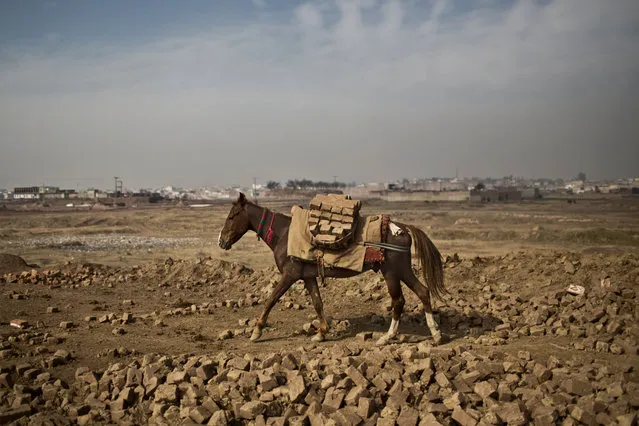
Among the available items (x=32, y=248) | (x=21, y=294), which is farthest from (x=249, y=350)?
(x=32, y=248)

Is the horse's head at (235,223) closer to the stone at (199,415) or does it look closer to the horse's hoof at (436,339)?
the horse's hoof at (436,339)

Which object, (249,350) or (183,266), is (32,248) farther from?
(249,350)

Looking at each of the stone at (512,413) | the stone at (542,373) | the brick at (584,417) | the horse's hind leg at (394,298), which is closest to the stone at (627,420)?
the brick at (584,417)

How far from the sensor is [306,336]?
8469 millimetres

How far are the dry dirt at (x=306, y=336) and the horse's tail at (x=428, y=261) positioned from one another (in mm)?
887

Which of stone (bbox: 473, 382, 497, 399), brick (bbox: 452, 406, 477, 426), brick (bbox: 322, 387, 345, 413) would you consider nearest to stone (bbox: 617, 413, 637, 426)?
stone (bbox: 473, 382, 497, 399)

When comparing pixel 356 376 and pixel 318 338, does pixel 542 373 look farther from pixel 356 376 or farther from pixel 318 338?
pixel 318 338

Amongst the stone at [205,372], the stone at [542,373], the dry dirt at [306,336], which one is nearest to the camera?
the dry dirt at [306,336]

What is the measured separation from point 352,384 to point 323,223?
3040 mm

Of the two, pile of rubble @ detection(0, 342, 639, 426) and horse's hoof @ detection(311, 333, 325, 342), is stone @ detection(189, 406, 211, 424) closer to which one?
pile of rubble @ detection(0, 342, 639, 426)

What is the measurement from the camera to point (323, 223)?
8.02m

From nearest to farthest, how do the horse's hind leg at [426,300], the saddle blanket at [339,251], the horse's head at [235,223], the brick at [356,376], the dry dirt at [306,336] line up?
the dry dirt at [306,336] < the brick at [356,376] < the horse's hind leg at [426,300] < the saddle blanket at [339,251] < the horse's head at [235,223]

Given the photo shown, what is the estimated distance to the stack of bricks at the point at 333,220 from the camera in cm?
785

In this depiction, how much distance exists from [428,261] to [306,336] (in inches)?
96.1
